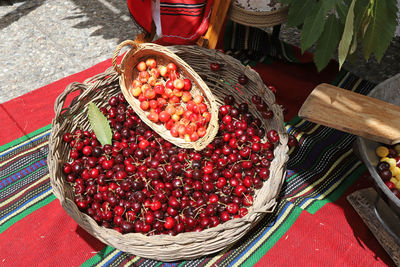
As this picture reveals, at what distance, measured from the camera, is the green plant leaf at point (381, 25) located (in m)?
1.46

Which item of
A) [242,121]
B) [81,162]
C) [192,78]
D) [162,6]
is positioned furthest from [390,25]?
[81,162]

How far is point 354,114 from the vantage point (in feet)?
5.03

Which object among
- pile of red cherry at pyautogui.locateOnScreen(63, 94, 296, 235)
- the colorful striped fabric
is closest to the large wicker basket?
pile of red cherry at pyautogui.locateOnScreen(63, 94, 296, 235)

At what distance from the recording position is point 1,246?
168 cm

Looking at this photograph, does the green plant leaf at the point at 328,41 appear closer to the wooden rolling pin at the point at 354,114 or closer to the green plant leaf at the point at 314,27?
the green plant leaf at the point at 314,27

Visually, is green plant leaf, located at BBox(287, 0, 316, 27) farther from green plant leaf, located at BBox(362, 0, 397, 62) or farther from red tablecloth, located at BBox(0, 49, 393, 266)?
red tablecloth, located at BBox(0, 49, 393, 266)

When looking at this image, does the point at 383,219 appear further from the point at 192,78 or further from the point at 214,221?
the point at 192,78

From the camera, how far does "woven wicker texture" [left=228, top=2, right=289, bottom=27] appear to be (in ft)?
7.45

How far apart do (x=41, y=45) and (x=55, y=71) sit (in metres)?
0.49

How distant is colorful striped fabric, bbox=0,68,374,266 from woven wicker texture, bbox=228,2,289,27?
0.68 metres

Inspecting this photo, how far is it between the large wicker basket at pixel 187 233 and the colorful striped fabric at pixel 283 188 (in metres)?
0.18

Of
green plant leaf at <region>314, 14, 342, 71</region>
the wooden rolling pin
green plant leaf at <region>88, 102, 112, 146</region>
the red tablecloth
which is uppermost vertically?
green plant leaf at <region>314, 14, 342, 71</region>

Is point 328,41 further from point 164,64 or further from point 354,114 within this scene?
point 164,64

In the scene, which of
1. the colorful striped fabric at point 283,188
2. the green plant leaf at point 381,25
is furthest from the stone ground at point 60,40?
the green plant leaf at point 381,25
